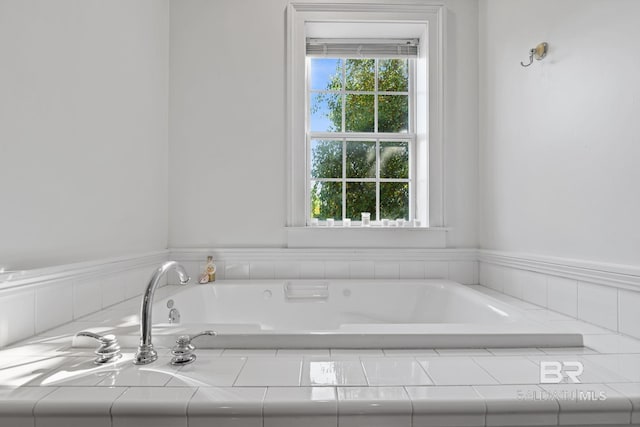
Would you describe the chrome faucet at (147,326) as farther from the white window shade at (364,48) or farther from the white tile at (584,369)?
the white window shade at (364,48)

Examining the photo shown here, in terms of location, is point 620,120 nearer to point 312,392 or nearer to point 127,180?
point 312,392

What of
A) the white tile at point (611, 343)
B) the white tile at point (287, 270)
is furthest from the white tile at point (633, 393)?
the white tile at point (287, 270)

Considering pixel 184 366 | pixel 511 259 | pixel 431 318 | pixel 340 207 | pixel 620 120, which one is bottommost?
pixel 431 318

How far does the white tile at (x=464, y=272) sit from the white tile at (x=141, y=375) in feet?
6.27

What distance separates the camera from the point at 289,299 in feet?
7.32

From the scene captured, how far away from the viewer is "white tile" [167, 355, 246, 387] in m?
0.94

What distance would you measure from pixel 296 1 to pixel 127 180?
5.22 ft

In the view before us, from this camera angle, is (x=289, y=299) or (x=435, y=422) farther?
(x=289, y=299)

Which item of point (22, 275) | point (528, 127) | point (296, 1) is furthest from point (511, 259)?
point (22, 275)

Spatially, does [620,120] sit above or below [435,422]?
above

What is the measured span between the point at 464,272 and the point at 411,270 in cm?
37

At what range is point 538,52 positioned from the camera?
5.97 ft

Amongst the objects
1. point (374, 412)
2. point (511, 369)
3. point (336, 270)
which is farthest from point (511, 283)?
point (374, 412)

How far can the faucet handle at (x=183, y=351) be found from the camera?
1.07 metres
